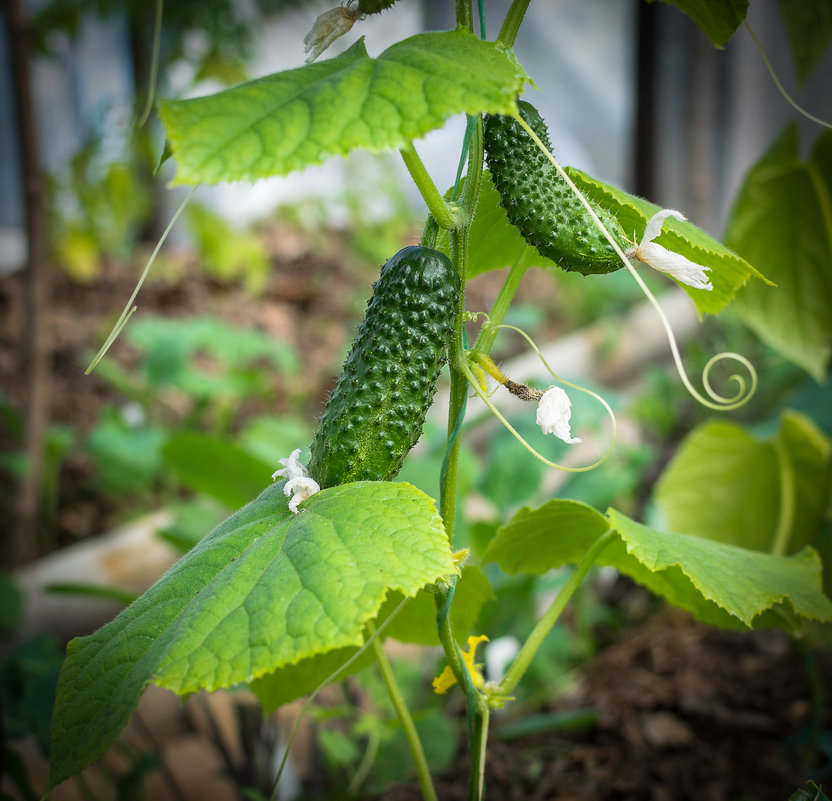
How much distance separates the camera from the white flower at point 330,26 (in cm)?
56

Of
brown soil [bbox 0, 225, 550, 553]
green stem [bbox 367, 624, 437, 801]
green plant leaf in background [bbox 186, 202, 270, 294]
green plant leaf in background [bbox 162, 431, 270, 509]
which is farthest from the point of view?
green plant leaf in background [bbox 186, 202, 270, 294]

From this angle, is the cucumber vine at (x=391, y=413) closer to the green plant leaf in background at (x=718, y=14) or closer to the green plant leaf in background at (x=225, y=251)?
the green plant leaf in background at (x=718, y=14)

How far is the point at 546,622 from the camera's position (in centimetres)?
64

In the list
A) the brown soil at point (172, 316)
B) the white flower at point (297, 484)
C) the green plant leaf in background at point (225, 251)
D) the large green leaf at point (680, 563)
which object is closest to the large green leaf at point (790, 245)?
the large green leaf at point (680, 563)

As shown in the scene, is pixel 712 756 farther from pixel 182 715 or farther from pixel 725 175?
pixel 725 175

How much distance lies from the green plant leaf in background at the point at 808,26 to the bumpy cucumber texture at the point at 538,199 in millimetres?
484

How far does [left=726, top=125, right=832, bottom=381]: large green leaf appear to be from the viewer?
1.11 m

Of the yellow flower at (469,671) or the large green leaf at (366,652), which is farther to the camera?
the large green leaf at (366,652)

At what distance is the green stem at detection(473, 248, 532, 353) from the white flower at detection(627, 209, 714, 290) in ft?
0.34

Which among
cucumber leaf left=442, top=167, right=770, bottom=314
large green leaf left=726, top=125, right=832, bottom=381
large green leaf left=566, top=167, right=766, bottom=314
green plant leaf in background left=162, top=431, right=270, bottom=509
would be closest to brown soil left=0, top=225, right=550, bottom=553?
green plant leaf in background left=162, top=431, right=270, bottom=509

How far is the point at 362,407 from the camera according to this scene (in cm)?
55

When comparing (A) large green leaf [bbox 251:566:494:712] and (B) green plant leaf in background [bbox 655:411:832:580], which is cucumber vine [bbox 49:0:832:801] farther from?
(B) green plant leaf in background [bbox 655:411:832:580]

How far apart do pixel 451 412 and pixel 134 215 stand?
2.45 m

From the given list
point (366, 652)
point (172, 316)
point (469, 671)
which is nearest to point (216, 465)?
point (366, 652)
